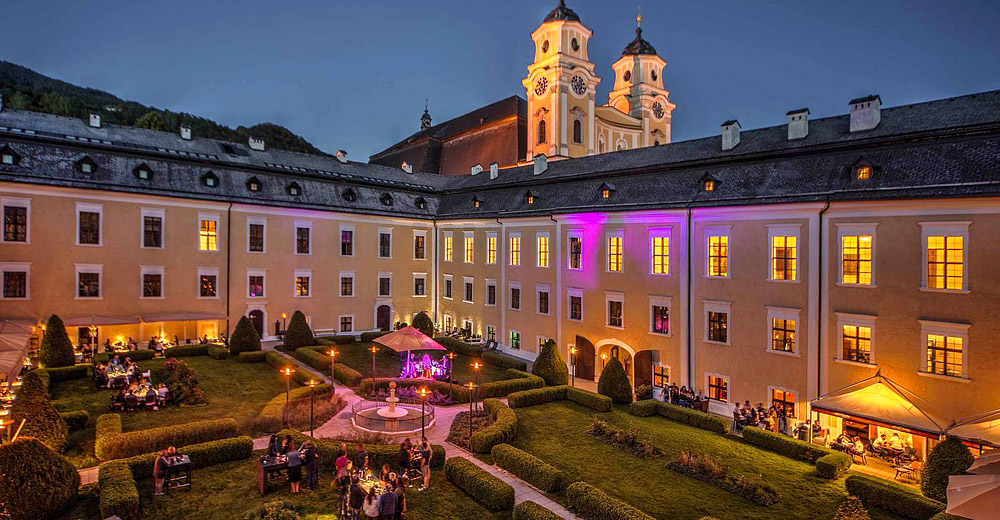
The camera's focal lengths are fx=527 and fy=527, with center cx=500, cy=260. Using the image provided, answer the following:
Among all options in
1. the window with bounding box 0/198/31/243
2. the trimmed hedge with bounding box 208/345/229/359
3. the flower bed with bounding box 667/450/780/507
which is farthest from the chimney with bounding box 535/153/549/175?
the window with bounding box 0/198/31/243

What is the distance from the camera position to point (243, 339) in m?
30.8

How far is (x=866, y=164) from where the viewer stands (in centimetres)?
2042

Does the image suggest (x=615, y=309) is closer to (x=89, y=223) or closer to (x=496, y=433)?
(x=496, y=433)

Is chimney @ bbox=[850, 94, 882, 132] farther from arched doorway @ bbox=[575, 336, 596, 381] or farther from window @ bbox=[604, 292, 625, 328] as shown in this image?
arched doorway @ bbox=[575, 336, 596, 381]

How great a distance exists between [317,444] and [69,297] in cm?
2219

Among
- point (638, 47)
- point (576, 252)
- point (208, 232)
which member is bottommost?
point (576, 252)

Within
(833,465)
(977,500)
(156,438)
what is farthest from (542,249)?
(977,500)

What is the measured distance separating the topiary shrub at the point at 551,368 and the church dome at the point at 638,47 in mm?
52190

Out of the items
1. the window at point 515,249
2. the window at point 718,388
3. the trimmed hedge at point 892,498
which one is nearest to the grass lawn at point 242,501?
the trimmed hedge at point 892,498

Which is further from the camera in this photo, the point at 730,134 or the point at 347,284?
the point at 347,284

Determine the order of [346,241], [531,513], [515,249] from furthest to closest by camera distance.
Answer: [346,241]
[515,249]
[531,513]

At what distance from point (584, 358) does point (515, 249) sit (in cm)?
897

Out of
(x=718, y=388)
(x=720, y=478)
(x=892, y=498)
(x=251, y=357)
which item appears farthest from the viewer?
(x=251, y=357)

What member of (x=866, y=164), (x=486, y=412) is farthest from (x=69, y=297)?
(x=866, y=164)
